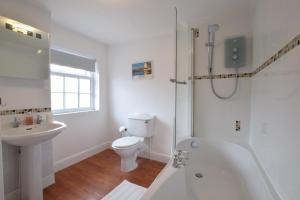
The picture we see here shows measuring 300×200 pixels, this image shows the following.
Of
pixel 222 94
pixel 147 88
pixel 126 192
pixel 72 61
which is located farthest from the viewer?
pixel 147 88

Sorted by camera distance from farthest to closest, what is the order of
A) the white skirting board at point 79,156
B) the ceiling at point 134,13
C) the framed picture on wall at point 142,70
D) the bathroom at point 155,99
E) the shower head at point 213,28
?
1. the framed picture on wall at point 142,70
2. the white skirting board at point 79,156
3. the shower head at point 213,28
4. the ceiling at point 134,13
5. the bathroom at point 155,99

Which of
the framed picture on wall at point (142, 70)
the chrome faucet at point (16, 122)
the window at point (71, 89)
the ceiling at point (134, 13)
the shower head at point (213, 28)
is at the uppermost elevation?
the ceiling at point (134, 13)

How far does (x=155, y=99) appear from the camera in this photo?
2553mm

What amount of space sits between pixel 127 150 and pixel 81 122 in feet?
3.30

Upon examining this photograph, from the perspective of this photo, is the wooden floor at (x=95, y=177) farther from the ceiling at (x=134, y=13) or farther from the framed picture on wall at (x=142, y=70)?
the ceiling at (x=134, y=13)

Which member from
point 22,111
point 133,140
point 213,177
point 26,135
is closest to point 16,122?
point 22,111

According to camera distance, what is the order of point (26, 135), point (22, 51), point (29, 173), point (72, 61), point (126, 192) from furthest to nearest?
1. point (72, 61)
2. point (126, 192)
3. point (22, 51)
4. point (29, 173)
5. point (26, 135)

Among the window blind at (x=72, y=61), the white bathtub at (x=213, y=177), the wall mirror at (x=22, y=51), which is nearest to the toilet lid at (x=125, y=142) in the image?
the white bathtub at (x=213, y=177)

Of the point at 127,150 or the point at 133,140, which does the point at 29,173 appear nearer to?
the point at 127,150

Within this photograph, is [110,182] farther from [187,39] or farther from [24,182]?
[187,39]

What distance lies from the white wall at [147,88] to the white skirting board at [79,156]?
0.96 feet

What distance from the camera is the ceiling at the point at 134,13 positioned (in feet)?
5.29

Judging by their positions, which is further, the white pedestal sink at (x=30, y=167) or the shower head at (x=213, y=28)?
the shower head at (x=213, y=28)

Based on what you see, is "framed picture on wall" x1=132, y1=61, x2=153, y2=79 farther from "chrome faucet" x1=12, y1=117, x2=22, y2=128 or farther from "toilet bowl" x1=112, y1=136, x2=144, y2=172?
"chrome faucet" x1=12, y1=117, x2=22, y2=128
